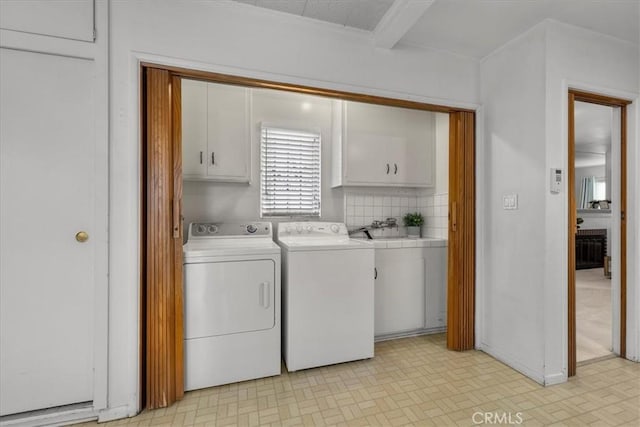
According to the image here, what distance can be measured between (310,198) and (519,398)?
219 cm

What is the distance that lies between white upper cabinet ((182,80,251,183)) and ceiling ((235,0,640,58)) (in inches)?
31.7

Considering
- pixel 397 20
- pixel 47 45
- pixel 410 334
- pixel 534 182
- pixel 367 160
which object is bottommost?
pixel 410 334

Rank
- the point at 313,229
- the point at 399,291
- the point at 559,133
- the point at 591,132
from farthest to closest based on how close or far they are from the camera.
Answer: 1. the point at 591,132
2. the point at 313,229
3. the point at 399,291
4. the point at 559,133

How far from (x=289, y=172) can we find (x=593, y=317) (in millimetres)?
3661

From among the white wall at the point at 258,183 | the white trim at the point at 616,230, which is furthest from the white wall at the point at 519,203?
the white wall at the point at 258,183

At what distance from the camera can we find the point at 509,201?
2.15 metres

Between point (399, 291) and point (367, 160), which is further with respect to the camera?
point (367, 160)

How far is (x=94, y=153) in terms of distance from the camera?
1561 mm

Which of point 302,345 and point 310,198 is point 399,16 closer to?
point 310,198

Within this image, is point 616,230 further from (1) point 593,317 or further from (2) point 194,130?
(2) point 194,130

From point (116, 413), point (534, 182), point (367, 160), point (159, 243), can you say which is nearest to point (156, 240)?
point (159, 243)

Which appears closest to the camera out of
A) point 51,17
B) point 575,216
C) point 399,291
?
point 51,17

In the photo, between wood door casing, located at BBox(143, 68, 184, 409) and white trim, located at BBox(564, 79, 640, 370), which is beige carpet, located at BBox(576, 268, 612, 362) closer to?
white trim, located at BBox(564, 79, 640, 370)

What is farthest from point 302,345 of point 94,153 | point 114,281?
point 94,153
